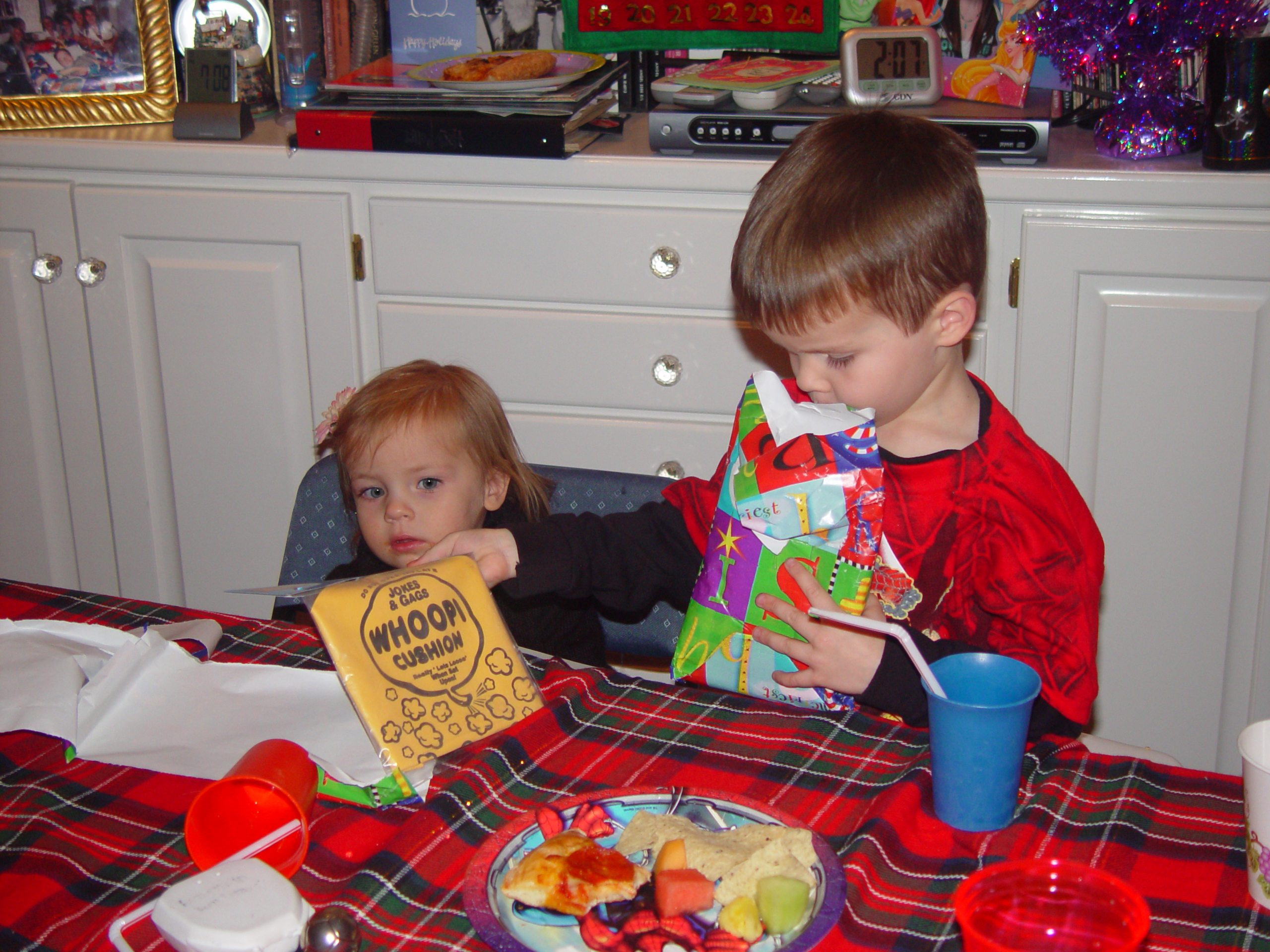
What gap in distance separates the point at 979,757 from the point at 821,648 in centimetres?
20

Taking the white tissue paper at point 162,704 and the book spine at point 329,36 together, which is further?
Result: the book spine at point 329,36

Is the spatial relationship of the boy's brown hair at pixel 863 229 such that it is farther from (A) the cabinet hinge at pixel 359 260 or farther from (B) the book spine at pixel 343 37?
(B) the book spine at pixel 343 37

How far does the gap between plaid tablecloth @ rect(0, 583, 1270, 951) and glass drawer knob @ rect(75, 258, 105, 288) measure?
1.18m

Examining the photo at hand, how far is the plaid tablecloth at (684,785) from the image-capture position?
633 mm

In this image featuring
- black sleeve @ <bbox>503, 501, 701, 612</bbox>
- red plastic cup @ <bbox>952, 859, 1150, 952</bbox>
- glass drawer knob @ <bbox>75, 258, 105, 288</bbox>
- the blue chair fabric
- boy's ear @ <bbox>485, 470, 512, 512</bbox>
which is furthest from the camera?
glass drawer knob @ <bbox>75, 258, 105, 288</bbox>

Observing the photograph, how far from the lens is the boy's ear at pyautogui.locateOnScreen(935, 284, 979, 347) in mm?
974

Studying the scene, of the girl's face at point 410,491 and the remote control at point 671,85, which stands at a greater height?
the remote control at point 671,85

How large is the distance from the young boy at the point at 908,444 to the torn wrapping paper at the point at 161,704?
16 cm

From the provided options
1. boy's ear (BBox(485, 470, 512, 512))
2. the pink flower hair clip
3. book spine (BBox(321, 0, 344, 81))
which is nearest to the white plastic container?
boy's ear (BBox(485, 470, 512, 512))

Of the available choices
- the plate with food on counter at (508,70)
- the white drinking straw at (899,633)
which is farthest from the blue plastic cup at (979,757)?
the plate with food on counter at (508,70)

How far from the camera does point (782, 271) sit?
0.94 metres

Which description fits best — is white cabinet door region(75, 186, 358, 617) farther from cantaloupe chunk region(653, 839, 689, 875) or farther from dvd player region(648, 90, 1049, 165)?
cantaloupe chunk region(653, 839, 689, 875)

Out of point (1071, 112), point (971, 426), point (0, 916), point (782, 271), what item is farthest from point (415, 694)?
point (1071, 112)

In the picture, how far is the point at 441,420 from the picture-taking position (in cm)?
129
